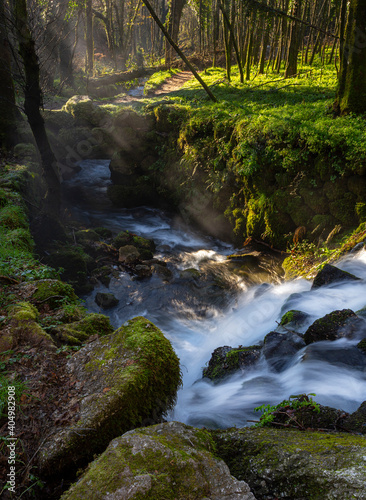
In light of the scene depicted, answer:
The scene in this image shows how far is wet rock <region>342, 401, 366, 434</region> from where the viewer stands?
8.93 ft

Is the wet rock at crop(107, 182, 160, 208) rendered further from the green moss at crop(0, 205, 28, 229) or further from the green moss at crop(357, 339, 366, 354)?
the green moss at crop(357, 339, 366, 354)

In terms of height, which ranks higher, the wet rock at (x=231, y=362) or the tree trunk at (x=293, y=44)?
the tree trunk at (x=293, y=44)

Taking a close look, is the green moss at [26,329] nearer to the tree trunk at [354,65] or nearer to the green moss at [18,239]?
the green moss at [18,239]

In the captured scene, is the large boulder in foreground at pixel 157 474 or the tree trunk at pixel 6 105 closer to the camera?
the large boulder in foreground at pixel 157 474

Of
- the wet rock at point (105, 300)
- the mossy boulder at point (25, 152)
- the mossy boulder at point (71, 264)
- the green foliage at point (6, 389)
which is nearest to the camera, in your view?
the green foliage at point (6, 389)

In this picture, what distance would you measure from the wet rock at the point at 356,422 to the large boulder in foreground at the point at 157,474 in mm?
1205

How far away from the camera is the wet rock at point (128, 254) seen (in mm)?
10031

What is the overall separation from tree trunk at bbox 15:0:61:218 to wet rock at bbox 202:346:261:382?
7.15 metres

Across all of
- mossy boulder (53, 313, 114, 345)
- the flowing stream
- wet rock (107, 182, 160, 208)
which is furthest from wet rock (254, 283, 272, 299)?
wet rock (107, 182, 160, 208)

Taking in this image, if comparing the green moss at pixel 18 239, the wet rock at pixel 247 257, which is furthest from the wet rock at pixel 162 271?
the green moss at pixel 18 239

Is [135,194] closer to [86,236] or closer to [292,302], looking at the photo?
[86,236]

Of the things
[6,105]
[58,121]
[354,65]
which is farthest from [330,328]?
[58,121]

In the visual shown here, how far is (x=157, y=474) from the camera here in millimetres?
2088

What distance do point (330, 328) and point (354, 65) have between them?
280 inches
